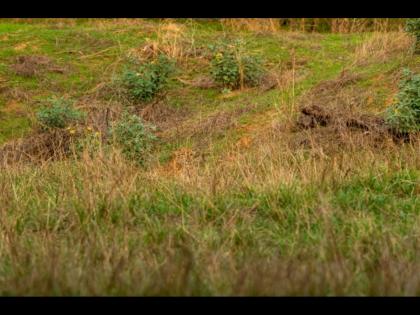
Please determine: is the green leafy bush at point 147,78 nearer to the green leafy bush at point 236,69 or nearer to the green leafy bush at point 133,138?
the green leafy bush at point 236,69

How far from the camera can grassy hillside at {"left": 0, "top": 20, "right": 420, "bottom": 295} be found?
12.8ft

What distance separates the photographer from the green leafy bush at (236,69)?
13.5 m

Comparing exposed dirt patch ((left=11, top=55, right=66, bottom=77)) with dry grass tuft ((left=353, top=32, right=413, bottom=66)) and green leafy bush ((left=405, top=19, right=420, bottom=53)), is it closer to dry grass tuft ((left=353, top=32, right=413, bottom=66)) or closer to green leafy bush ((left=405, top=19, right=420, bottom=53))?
dry grass tuft ((left=353, top=32, right=413, bottom=66))

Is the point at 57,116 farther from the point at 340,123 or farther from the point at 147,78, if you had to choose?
the point at 340,123

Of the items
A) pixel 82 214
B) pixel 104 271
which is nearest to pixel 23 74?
pixel 82 214

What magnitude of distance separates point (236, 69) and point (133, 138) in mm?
3969

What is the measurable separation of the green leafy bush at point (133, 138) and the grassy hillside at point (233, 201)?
36 centimetres

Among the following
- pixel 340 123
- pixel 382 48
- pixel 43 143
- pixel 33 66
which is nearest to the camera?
pixel 340 123

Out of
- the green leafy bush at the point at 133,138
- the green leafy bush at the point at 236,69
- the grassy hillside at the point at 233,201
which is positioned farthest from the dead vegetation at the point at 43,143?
the green leafy bush at the point at 236,69

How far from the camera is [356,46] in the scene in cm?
1520

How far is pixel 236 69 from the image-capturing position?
13500mm

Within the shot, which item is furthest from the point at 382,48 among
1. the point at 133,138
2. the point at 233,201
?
the point at 233,201

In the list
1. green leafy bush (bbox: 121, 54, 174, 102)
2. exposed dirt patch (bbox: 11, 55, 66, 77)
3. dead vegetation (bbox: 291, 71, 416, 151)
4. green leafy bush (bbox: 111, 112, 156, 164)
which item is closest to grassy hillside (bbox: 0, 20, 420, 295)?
dead vegetation (bbox: 291, 71, 416, 151)

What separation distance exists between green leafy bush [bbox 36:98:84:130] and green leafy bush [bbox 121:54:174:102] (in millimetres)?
1907
